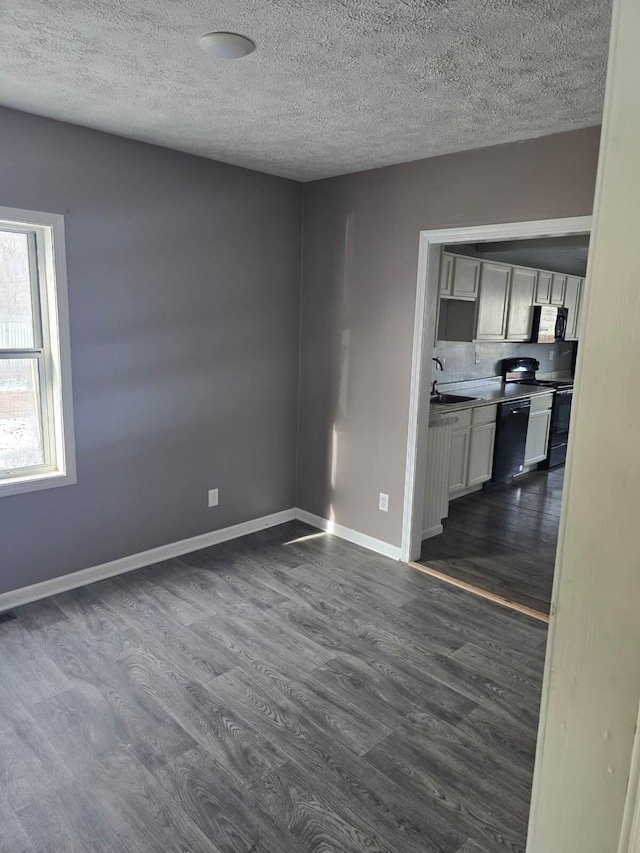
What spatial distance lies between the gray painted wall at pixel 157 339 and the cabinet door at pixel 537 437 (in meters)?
2.81

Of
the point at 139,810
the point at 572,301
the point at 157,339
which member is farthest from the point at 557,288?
the point at 139,810

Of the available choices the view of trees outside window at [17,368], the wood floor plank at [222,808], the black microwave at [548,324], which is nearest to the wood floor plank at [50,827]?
the wood floor plank at [222,808]

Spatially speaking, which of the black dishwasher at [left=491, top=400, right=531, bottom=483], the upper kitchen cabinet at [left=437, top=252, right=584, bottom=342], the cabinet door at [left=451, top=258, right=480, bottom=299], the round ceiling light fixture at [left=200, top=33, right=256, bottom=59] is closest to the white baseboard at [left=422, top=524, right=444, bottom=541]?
the black dishwasher at [left=491, top=400, right=531, bottom=483]

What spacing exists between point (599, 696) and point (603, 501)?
18 cm

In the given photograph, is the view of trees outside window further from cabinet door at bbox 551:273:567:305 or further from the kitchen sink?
cabinet door at bbox 551:273:567:305

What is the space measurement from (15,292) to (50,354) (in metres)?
0.37

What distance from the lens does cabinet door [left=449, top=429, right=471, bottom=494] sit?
514 centimetres

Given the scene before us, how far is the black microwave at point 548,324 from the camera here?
6.21 metres

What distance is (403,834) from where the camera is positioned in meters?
1.96

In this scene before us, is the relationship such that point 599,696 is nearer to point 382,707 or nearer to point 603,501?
point 603,501

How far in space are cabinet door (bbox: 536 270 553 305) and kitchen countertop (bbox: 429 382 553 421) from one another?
0.91 metres

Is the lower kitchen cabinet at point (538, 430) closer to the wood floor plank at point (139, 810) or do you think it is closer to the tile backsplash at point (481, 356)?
the tile backsplash at point (481, 356)

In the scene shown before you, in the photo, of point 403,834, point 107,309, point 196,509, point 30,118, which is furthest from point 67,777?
point 30,118

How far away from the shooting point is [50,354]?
3322 mm
